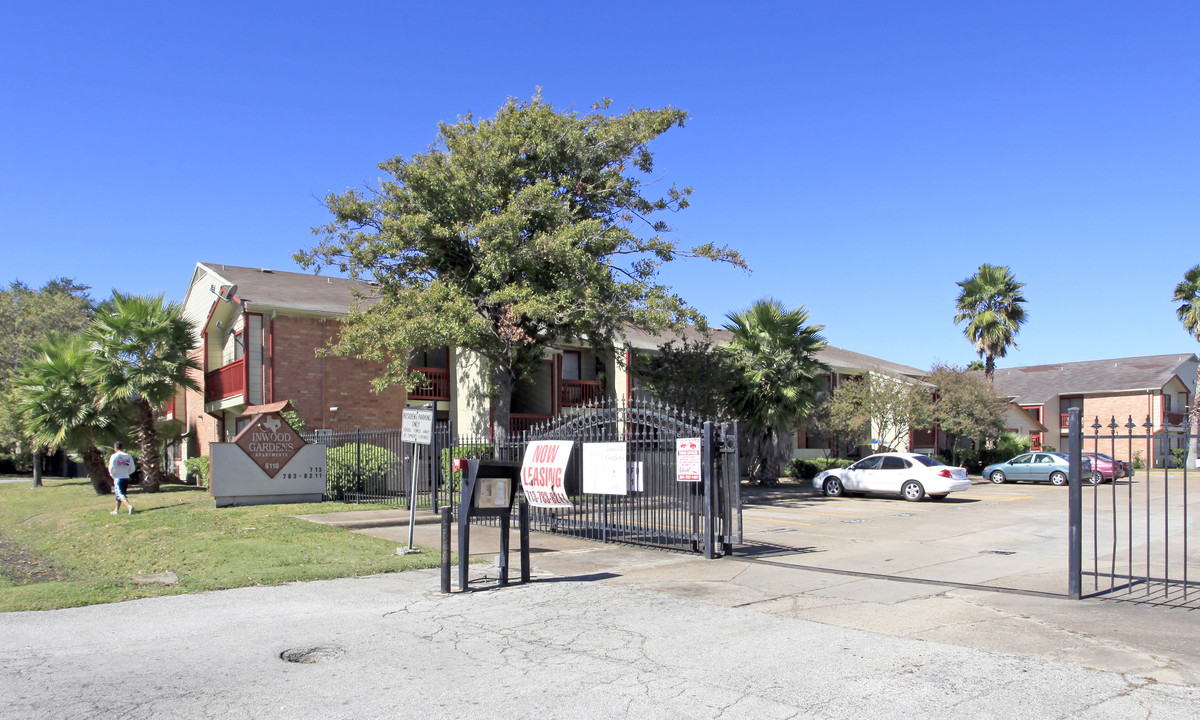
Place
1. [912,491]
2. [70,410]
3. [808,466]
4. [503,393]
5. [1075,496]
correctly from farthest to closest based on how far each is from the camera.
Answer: [808,466], [912,491], [70,410], [503,393], [1075,496]

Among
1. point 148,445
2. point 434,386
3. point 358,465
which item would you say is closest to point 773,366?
point 434,386

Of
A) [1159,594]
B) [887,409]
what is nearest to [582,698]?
[1159,594]

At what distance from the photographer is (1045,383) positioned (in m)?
51.5

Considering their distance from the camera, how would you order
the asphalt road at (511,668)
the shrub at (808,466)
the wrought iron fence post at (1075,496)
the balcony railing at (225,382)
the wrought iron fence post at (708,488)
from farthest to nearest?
the shrub at (808,466) < the balcony railing at (225,382) < the wrought iron fence post at (708,488) < the wrought iron fence post at (1075,496) < the asphalt road at (511,668)

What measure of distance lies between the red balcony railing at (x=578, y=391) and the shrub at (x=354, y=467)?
10417 millimetres

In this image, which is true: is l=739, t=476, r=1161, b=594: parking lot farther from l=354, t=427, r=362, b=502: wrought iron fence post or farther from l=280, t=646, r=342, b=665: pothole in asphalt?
l=354, t=427, r=362, b=502: wrought iron fence post

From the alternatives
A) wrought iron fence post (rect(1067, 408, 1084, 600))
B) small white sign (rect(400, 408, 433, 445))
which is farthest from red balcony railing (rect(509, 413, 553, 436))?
wrought iron fence post (rect(1067, 408, 1084, 600))

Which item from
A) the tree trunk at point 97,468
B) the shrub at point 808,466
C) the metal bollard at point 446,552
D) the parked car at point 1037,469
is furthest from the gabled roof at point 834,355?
the metal bollard at point 446,552

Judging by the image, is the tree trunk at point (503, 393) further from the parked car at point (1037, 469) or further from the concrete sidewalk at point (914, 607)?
the parked car at point (1037, 469)

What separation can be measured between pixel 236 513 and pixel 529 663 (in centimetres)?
1279

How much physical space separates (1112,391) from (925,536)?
3917 cm

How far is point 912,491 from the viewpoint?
81.5 feet

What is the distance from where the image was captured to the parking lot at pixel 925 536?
11.0m

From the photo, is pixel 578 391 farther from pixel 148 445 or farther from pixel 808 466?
pixel 148 445
